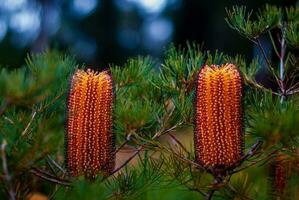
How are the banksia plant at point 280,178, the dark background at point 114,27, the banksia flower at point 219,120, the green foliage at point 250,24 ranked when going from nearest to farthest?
1. the banksia flower at point 219,120
2. the banksia plant at point 280,178
3. the green foliage at point 250,24
4. the dark background at point 114,27

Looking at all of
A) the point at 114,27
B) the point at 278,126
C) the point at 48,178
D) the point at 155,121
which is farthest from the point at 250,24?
the point at 114,27

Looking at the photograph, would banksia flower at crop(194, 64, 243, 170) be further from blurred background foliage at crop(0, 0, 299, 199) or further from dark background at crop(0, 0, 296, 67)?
dark background at crop(0, 0, 296, 67)

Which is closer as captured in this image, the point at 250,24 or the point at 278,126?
the point at 278,126

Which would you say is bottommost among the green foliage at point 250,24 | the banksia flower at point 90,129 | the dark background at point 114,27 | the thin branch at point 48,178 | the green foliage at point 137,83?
the thin branch at point 48,178

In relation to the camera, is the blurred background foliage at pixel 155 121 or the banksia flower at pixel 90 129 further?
the banksia flower at pixel 90 129

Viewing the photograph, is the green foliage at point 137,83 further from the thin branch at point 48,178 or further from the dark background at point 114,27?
the dark background at point 114,27

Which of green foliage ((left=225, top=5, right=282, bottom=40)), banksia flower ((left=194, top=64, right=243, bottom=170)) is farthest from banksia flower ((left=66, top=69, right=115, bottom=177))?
green foliage ((left=225, top=5, right=282, bottom=40))

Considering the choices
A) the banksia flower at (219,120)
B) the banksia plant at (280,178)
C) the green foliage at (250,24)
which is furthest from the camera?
the green foliage at (250,24)

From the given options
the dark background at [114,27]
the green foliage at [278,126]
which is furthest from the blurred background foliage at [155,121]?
the dark background at [114,27]

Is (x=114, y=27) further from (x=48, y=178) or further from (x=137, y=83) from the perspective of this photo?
(x=48, y=178)
